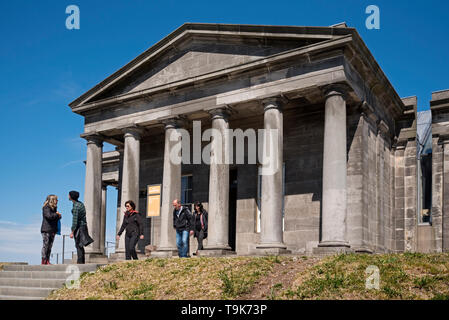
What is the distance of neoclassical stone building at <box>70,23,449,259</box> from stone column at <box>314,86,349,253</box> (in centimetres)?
3

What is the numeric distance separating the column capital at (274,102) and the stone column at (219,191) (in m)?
1.77

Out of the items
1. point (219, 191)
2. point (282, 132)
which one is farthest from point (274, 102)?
point (219, 191)

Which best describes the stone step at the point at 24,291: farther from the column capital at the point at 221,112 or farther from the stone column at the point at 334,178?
the column capital at the point at 221,112

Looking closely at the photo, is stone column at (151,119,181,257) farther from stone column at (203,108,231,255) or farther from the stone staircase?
the stone staircase

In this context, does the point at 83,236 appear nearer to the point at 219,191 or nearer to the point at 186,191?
the point at 219,191

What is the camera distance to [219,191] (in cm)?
1770

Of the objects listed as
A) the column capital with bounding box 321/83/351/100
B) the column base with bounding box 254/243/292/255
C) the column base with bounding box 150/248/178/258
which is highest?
the column capital with bounding box 321/83/351/100

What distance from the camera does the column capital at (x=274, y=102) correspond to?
17031 millimetres

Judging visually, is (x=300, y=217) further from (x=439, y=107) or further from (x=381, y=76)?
(x=439, y=107)

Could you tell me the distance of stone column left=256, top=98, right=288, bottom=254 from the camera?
52.9 feet

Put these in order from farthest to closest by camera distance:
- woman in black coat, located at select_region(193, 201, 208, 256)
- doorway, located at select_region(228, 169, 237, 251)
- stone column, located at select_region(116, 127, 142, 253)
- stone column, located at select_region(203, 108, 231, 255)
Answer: doorway, located at select_region(228, 169, 237, 251)
stone column, located at select_region(116, 127, 142, 253)
woman in black coat, located at select_region(193, 201, 208, 256)
stone column, located at select_region(203, 108, 231, 255)

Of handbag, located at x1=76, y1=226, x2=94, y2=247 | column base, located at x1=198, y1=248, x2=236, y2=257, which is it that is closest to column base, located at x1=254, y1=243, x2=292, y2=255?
column base, located at x1=198, y1=248, x2=236, y2=257

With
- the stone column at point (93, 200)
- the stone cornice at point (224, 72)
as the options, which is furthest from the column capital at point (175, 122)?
the stone column at point (93, 200)
